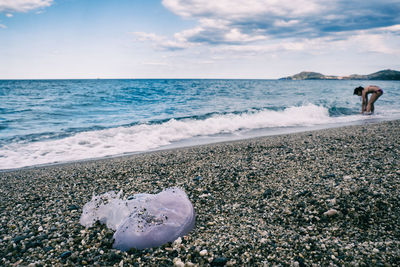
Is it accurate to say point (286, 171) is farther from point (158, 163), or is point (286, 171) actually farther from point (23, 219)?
point (23, 219)

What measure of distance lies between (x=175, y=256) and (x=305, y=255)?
1.34 meters

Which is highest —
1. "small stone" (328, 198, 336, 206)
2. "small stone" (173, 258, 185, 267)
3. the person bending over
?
the person bending over

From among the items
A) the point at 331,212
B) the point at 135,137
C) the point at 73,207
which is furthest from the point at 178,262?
the point at 135,137

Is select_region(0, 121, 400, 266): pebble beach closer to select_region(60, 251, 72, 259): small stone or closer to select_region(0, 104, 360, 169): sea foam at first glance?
select_region(60, 251, 72, 259): small stone

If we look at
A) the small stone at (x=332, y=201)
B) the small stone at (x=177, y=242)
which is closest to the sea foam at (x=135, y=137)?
the small stone at (x=177, y=242)

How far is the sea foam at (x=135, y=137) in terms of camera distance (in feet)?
27.6

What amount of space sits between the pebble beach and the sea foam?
2.28 metres

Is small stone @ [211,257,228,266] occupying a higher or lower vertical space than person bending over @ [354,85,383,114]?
lower

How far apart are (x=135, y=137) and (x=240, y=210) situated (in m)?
8.06

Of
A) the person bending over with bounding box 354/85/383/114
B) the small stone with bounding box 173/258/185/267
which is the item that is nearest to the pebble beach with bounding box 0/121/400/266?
the small stone with bounding box 173/258/185/267

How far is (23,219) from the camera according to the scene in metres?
3.61

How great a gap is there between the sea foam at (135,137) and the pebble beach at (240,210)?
7.47ft

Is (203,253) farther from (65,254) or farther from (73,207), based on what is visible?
(73,207)

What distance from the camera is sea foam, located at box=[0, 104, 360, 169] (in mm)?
8406
